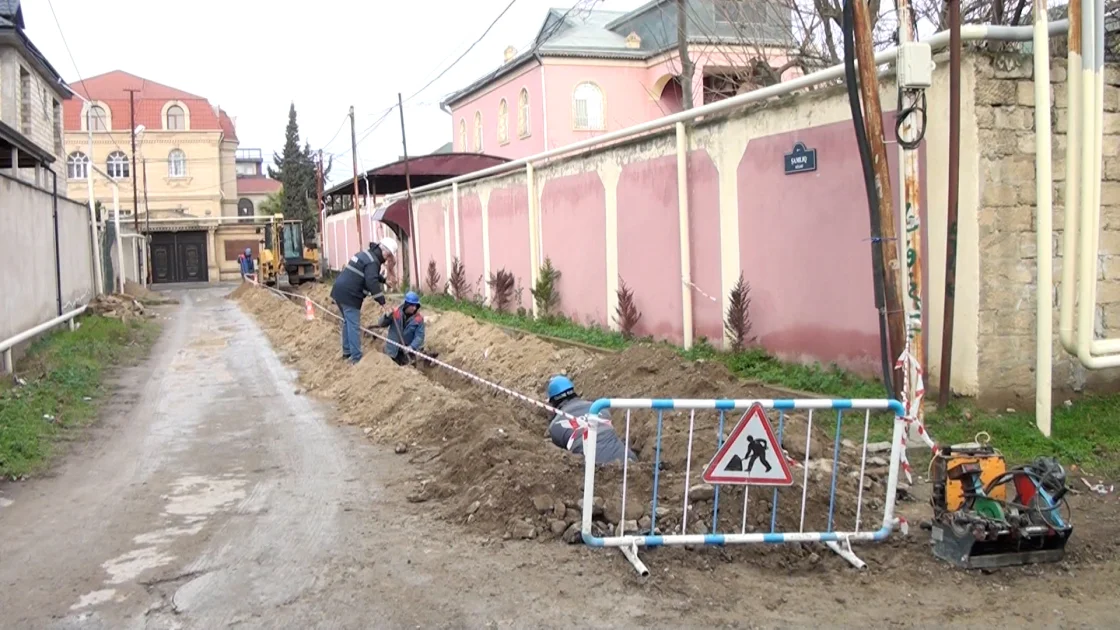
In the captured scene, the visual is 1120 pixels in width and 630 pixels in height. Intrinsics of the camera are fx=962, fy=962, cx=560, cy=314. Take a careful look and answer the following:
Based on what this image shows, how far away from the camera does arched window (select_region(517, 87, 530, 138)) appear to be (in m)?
37.7

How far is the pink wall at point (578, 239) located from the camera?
15016mm

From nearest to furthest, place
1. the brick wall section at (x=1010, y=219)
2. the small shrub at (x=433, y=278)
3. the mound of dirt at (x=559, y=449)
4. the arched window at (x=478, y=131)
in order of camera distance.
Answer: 1. the mound of dirt at (x=559, y=449)
2. the brick wall section at (x=1010, y=219)
3. the small shrub at (x=433, y=278)
4. the arched window at (x=478, y=131)

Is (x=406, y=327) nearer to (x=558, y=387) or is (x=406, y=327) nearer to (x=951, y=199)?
(x=558, y=387)

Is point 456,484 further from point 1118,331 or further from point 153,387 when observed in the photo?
point 153,387

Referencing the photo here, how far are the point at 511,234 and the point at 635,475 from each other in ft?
41.9

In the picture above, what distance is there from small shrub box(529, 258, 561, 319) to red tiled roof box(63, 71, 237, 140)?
188ft

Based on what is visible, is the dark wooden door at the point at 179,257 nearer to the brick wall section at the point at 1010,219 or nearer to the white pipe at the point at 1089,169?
the brick wall section at the point at 1010,219

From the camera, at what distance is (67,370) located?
13297 mm

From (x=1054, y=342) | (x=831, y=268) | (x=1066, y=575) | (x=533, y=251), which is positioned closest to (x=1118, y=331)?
(x=1054, y=342)

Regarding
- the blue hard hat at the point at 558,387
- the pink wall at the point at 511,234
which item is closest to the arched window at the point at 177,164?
the pink wall at the point at 511,234

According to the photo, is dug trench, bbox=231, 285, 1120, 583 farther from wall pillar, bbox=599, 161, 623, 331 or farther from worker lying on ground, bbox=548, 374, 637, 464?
wall pillar, bbox=599, 161, 623, 331

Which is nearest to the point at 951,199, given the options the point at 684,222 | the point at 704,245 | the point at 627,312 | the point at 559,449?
the point at 559,449

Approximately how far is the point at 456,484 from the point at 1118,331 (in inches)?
245

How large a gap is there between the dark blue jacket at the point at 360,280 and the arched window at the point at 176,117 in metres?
59.5
